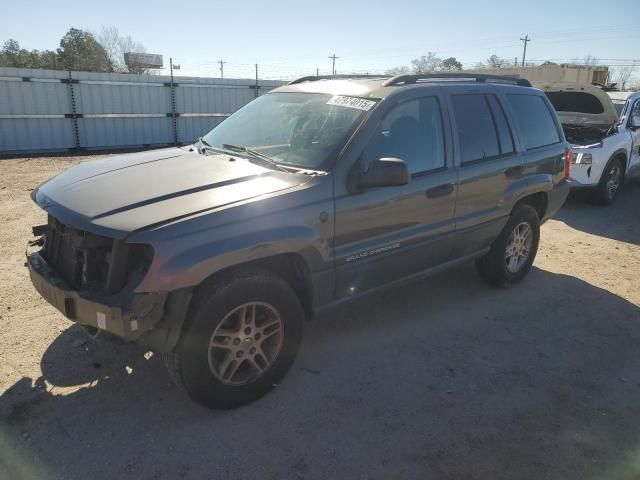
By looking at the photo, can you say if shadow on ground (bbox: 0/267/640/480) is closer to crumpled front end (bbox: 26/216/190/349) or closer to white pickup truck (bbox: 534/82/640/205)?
crumpled front end (bbox: 26/216/190/349)

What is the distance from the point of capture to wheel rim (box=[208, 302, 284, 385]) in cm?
288

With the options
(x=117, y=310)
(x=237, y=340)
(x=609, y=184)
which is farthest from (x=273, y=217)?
(x=609, y=184)

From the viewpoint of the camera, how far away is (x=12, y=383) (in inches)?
125

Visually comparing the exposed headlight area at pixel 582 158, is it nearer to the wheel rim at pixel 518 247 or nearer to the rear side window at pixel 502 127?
the wheel rim at pixel 518 247

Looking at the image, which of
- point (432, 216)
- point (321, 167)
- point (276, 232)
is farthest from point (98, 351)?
point (432, 216)

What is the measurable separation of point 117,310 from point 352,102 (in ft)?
6.90

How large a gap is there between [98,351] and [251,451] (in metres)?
1.54

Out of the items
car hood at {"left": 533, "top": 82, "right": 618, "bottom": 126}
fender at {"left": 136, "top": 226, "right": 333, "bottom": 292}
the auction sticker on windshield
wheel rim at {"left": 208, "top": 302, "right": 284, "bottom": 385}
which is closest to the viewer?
fender at {"left": 136, "top": 226, "right": 333, "bottom": 292}

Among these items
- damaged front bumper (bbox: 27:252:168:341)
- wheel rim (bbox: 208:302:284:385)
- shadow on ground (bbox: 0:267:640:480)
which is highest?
damaged front bumper (bbox: 27:252:168:341)

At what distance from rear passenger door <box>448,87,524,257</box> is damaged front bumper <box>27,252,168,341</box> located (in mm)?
2512

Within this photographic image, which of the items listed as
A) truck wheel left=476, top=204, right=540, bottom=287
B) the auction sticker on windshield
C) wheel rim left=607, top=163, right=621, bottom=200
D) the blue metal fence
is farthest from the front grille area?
the blue metal fence

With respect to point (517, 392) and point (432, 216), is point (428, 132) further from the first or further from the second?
point (517, 392)

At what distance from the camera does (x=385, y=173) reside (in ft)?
10.1

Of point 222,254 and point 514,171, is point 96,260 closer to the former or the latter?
point 222,254
